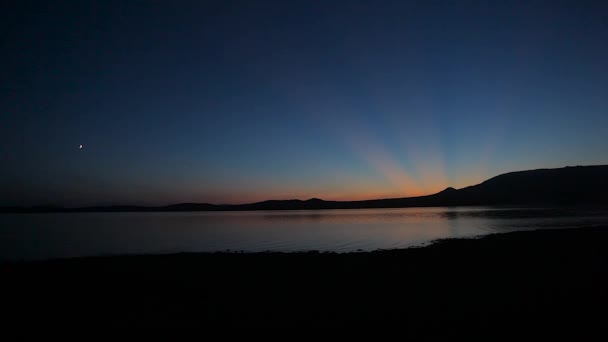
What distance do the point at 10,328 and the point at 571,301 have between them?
1606 centimetres

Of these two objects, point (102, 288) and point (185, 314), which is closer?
point (185, 314)

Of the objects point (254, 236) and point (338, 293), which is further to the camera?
point (254, 236)

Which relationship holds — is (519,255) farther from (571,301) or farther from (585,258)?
(571,301)

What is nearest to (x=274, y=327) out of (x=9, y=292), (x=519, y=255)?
(x=9, y=292)

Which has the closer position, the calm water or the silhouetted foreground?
the silhouetted foreground

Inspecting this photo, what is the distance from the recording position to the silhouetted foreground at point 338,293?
30.6 feet

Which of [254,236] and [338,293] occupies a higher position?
[338,293]

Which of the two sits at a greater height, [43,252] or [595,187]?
[595,187]

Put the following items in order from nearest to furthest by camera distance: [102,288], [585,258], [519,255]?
[102,288] → [585,258] → [519,255]

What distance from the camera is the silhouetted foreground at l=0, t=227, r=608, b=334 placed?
30.6 feet

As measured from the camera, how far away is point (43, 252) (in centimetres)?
3356

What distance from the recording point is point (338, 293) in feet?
40.8

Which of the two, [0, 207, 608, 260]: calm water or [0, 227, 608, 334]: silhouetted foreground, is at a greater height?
[0, 227, 608, 334]: silhouetted foreground

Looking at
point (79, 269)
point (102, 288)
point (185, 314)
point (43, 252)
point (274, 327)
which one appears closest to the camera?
point (274, 327)
